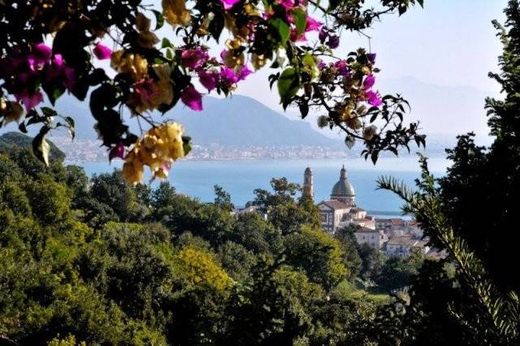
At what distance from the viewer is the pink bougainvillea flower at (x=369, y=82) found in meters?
1.85

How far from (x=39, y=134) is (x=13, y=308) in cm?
1033

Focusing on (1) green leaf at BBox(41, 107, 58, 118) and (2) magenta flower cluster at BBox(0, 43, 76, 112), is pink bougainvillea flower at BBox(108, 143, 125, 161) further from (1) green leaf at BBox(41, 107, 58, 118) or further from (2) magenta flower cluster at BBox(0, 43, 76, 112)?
(1) green leaf at BBox(41, 107, 58, 118)

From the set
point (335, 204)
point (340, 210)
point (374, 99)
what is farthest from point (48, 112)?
point (340, 210)

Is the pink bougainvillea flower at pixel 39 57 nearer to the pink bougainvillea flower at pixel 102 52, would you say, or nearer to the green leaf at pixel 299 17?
the pink bougainvillea flower at pixel 102 52

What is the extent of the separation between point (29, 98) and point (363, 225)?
7152 cm

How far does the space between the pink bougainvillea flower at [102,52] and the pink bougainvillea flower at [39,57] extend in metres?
0.07

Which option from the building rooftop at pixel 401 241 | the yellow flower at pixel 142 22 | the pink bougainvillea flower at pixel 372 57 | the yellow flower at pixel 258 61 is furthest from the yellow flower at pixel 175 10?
the building rooftop at pixel 401 241

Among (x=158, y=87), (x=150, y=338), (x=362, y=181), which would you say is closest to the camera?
(x=158, y=87)

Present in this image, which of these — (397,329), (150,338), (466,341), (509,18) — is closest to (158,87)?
(466,341)

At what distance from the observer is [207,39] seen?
1.57m

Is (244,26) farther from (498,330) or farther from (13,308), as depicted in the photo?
(13,308)

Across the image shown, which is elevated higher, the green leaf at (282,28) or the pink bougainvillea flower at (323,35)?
the pink bougainvillea flower at (323,35)

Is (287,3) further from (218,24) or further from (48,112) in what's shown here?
(48,112)

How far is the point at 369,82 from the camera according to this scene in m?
1.86
